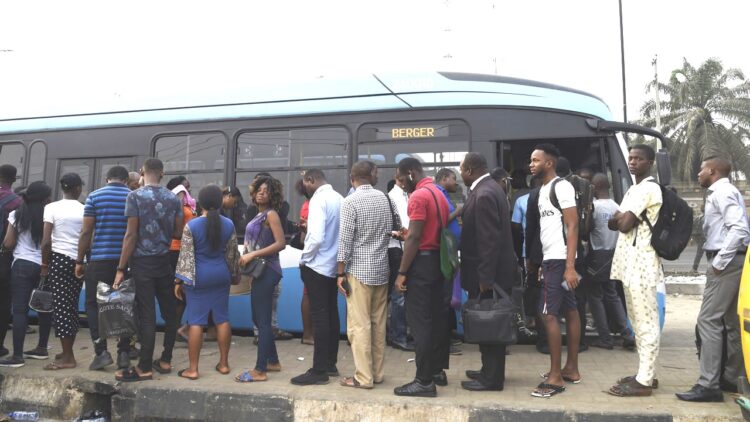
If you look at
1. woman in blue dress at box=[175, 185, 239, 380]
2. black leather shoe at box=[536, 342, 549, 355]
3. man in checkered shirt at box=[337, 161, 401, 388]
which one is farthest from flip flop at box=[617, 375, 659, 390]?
woman in blue dress at box=[175, 185, 239, 380]

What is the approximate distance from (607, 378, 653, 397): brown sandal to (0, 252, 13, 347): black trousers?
5.76 metres

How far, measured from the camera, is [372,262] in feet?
15.7

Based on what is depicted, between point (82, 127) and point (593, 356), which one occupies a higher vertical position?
point (82, 127)

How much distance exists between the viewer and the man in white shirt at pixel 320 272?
16.4 feet

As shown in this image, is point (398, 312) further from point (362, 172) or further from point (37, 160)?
point (37, 160)

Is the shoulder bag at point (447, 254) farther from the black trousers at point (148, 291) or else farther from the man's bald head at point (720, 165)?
the black trousers at point (148, 291)

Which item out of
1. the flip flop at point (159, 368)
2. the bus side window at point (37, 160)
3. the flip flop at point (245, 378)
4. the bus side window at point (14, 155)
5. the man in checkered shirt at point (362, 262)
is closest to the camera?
the man in checkered shirt at point (362, 262)

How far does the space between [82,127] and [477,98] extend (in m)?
5.03

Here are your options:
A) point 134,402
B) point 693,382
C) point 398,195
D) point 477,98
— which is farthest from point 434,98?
point 134,402

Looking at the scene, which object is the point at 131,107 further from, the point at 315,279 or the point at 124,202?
the point at 315,279

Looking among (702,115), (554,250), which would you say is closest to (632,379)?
(554,250)

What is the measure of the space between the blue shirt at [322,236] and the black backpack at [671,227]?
2505 mm

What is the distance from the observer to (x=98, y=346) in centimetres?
543

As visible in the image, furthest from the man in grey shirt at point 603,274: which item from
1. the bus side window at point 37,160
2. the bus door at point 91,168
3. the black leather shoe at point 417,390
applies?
the bus side window at point 37,160
